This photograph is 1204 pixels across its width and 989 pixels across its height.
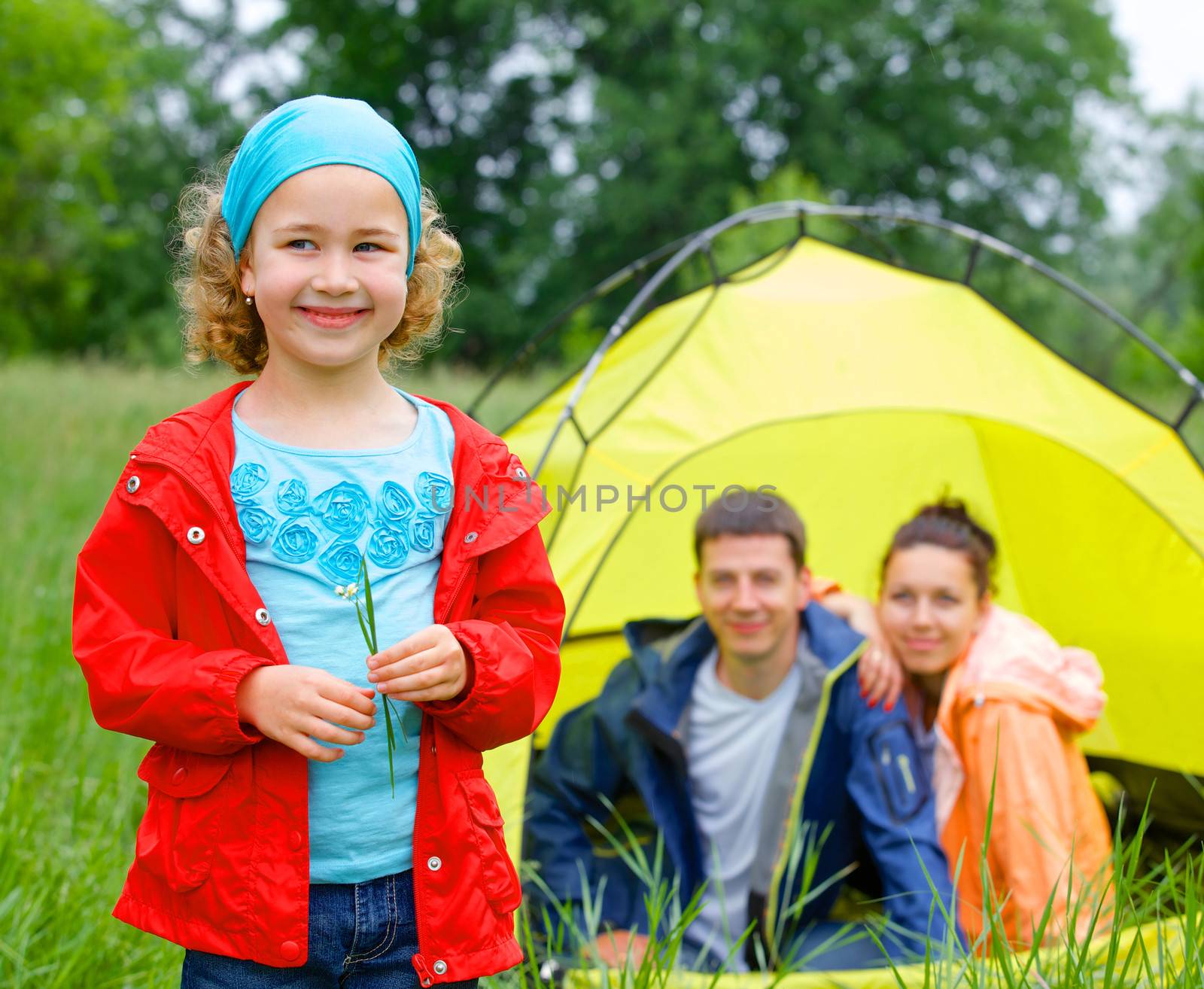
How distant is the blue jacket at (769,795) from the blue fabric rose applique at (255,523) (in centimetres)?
127

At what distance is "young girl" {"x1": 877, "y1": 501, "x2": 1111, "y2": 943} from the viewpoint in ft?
7.01

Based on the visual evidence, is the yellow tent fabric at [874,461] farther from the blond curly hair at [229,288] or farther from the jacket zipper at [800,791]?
the blond curly hair at [229,288]

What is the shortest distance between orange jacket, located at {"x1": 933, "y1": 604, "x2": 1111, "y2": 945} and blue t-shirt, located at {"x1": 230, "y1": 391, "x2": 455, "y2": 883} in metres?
1.36

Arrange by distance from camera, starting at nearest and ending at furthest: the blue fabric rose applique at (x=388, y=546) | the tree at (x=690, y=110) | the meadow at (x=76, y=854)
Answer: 1. the blue fabric rose applique at (x=388, y=546)
2. the meadow at (x=76, y=854)
3. the tree at (x=690, y=110)

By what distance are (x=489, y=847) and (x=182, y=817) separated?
307 millimetres

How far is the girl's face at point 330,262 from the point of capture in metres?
1.12

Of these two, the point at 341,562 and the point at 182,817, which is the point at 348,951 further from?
the point at 341,562

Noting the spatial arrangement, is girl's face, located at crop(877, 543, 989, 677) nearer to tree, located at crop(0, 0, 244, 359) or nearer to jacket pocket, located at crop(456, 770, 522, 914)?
jacket pocket, located at crop(456, 770, 522, 914)

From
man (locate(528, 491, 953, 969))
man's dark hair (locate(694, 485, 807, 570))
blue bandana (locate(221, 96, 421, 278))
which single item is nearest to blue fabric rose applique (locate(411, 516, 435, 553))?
blue bandana (locate(221, 96, 421, 278))

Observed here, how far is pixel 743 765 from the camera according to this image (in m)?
2.44

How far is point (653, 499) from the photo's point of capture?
3.12 metres

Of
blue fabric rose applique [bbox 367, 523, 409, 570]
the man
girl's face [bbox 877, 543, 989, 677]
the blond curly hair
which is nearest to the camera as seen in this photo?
blue fabric rose applique [bbox 367, 523, 409, 570]

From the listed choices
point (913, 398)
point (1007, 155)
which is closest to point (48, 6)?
point (913, 398)

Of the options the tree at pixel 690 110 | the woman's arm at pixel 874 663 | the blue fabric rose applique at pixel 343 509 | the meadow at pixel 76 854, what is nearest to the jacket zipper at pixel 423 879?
the blue fabric rose applique at pixel 343 509
